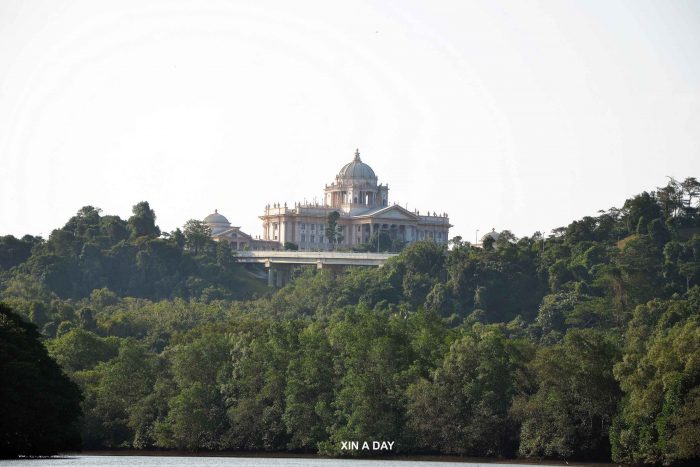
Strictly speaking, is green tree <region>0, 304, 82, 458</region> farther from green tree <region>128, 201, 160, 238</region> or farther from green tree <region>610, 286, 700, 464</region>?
green tree <region>128, 201, 160, 238</region>

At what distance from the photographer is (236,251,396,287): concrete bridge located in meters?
181

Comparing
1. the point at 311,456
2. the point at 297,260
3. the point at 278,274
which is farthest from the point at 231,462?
the point at 278,274

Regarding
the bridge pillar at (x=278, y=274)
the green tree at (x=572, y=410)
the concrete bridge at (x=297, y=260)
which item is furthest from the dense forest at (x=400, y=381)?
the bridge pillar at (x=278, y=274)

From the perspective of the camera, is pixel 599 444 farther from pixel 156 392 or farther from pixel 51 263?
pixel 51 263

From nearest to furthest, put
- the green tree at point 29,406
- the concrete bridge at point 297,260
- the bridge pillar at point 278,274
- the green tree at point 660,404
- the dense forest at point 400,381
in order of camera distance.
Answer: the green tree at point 29,406 < the green tree at point 660,404 < the dense forest at point 400,381 < the concrete bridge at point 297,260 < the bridge pillar at point 278,274

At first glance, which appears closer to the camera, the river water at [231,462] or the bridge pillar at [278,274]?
the river water at [231,462]

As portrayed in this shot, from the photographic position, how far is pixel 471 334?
350 feet

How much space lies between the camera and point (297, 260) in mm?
187875

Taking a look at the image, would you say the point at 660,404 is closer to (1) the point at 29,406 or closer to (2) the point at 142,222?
(1) the point at 29,406

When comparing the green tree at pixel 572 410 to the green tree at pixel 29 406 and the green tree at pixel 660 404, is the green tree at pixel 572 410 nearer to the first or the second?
the green tree at pixel 660 404

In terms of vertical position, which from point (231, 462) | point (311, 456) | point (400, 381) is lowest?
point (231, 462)

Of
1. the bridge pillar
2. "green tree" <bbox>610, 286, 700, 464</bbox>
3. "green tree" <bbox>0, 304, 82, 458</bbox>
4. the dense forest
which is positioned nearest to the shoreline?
the dense forest

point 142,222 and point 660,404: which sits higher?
point 142,222

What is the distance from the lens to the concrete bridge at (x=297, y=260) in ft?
594
